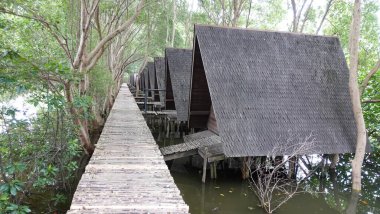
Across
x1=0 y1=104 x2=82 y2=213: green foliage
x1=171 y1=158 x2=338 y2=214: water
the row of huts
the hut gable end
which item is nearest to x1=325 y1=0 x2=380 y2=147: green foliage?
the row of huts

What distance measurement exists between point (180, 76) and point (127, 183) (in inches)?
357

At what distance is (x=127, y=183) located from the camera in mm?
4625

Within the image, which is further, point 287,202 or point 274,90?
point 274,90

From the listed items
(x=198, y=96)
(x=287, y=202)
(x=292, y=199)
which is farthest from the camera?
(x=198, y=96)

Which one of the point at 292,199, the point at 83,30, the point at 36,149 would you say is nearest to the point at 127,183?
the point at 36,149

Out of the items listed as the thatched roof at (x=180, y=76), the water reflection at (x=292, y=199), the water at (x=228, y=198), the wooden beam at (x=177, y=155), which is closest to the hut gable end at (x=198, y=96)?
the thatched roof at (x=180, y=76)

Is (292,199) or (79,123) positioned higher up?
(79,123)

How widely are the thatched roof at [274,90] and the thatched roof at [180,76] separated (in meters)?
2.73

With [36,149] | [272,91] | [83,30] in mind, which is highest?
[83,30]

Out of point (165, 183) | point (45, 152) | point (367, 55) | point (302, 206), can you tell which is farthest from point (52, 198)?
point (367, 55)

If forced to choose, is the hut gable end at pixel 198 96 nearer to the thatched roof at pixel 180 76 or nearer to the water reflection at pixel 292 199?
the thatched roof at pixel 180 76

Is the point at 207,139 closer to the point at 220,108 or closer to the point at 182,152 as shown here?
the point at 182,152

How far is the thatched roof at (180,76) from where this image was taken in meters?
12.6

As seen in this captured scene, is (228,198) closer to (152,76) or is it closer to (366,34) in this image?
(366,34)
